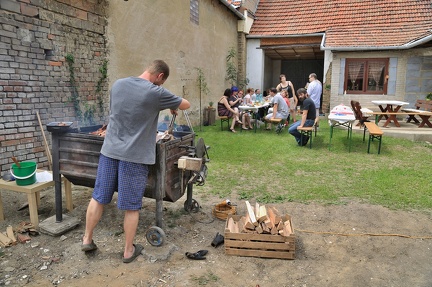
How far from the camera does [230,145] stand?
8891 millimetres

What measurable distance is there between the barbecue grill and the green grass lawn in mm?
1465

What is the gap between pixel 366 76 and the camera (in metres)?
14.2

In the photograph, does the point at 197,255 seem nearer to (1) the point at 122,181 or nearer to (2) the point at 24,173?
(1) the point at 122,181

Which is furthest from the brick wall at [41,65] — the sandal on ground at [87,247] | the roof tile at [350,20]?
the roof tile at [350,20]

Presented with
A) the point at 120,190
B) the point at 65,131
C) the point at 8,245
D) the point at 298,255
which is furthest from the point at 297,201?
the point at 8,245

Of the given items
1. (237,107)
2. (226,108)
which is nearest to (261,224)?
(226,108)

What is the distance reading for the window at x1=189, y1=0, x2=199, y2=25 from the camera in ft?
37.2

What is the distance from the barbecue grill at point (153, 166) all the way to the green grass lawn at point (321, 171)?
1.47 metres

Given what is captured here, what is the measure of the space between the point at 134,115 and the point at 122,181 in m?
0.63

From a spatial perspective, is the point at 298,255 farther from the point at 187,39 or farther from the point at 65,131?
the point at 187,39

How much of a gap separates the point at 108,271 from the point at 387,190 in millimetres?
4380

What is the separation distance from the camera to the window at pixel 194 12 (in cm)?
1135

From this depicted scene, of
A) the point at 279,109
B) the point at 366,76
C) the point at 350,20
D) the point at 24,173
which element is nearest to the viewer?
the point at 24,173

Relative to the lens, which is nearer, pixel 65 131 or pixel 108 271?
pixel 108 271
